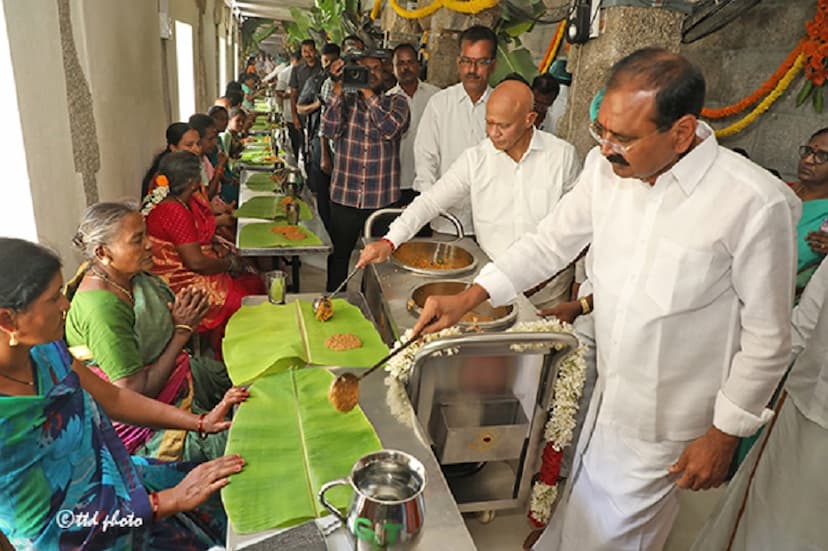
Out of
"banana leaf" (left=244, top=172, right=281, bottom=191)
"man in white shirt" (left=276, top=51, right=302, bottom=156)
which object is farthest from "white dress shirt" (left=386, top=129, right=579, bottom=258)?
"man in white shirt" (left=276, top=51, right=302, bottom=156)

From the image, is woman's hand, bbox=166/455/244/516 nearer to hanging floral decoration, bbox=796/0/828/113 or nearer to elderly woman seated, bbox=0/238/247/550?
elderly woman seated, bbox=0/238/247/550

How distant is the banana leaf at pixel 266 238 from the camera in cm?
340

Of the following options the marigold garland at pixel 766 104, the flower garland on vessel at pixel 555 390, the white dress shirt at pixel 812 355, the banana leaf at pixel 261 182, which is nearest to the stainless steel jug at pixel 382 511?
the flower garland on vessel at pixel 555 390

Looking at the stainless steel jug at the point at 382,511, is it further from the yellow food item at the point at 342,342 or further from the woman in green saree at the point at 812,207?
the woman in green saree at the point at 812,207

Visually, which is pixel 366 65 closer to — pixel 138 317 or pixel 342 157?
pixel 342 157

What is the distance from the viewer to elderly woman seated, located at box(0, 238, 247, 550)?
4.13 feet

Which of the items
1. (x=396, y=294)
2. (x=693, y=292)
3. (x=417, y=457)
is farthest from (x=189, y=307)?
(x=693, y=292)

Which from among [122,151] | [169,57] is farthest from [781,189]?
[169,57]

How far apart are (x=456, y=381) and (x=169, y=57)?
198 inches

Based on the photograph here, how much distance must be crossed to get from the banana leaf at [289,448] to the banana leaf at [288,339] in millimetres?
81

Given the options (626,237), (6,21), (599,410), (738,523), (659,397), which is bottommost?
(738,523)

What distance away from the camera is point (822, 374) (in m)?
1.83

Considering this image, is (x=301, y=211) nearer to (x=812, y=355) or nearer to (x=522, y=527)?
(x=522, y=527)

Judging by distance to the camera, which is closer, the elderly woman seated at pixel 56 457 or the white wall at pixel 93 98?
the elderly woman seated at pixel 56 457
